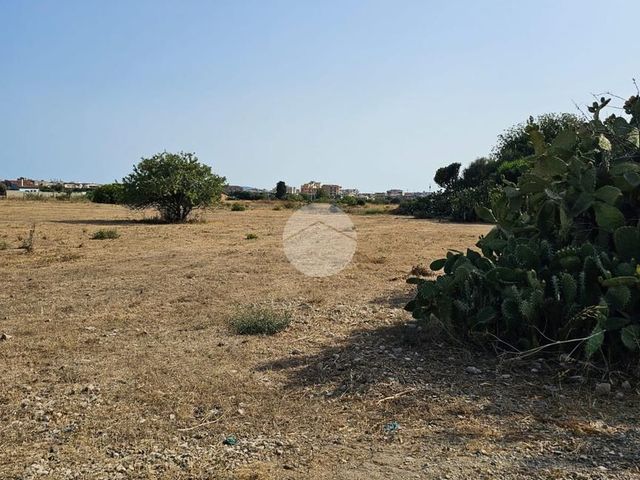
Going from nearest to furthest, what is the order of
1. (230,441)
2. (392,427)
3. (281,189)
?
(230,441) < (392,427) < (281,189)

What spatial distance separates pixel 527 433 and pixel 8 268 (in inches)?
388

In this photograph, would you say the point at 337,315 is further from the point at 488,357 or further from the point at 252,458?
the point at 252,458

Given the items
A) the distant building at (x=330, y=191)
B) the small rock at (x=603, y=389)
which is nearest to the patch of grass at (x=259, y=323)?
the small rock at (x=603, y=389)

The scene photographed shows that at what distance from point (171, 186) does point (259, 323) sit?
67.1ft

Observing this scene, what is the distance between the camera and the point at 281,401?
152 inches

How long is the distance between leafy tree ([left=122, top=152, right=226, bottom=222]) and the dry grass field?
1829cm

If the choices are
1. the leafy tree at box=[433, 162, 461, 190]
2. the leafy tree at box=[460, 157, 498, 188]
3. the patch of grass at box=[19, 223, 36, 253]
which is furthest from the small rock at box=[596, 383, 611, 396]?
the leafy tree at box=[433, 162, 461, 190]

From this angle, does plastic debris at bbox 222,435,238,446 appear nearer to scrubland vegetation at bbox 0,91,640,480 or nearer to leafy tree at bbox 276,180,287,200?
scrubland vegetation at bbox 0,91,640,480

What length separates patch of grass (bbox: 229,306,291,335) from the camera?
227 inches

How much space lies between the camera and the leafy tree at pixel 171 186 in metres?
25.2

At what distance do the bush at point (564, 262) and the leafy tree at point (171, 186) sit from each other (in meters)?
20.9

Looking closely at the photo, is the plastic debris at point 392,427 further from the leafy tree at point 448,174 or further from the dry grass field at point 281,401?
the leafy tree at point 448,174

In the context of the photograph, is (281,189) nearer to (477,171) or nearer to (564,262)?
(477,171)

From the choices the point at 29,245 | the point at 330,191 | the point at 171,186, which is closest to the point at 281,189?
the point at 330,191
